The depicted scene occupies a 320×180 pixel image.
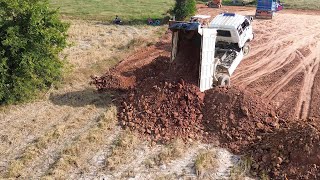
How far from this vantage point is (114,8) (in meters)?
41.0

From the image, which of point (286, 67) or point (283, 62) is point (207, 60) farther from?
point (283, 62)

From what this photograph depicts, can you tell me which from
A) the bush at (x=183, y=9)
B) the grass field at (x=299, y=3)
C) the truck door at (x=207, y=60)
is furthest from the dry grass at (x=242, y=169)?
the grass field at (x=299, y=3)

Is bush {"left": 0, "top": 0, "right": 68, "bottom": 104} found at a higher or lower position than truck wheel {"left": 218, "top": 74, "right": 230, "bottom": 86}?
A: higher

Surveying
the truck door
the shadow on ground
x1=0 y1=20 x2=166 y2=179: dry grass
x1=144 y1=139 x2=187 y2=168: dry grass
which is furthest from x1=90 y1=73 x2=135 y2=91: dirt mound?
x1=144 y1=139 x2=187 y2=168: dry grass

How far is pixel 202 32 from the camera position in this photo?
51.0ft

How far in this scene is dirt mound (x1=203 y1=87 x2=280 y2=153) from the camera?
14289 mm

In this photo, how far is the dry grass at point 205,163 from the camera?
12570 mm

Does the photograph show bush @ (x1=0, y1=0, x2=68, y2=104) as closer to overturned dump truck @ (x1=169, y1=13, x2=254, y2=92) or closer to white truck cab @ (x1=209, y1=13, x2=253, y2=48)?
overturned dump truck @ (x1=169, y1=13, x2=254, y2=92)

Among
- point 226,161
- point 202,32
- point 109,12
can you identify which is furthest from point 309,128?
point 109,12

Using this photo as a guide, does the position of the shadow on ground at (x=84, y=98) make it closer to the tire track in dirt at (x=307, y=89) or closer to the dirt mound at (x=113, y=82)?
the dirt mound at (x=113, y=82)

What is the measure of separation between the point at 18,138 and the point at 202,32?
822cm

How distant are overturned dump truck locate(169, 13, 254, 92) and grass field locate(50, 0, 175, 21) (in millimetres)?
16366

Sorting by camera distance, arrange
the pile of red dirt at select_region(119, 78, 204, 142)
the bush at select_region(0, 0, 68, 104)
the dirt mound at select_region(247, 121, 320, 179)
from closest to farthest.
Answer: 1. the dirt mound at select_region(247, 121, 320, 179)
2. the pile of red dirt at select_region(119, 78, 204, 142)
3. the bush at select_region(0, 0, 68, 104)

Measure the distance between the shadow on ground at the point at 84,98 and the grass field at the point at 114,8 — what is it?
1727 centimetres
